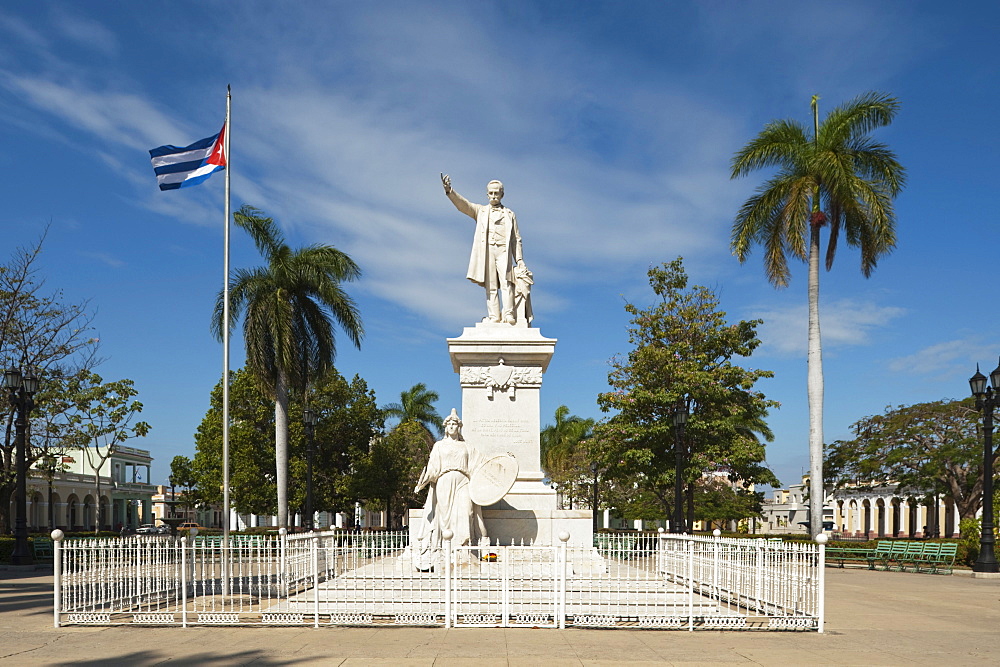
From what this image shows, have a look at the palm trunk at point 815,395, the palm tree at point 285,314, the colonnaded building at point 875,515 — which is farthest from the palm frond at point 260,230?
the colonnaded building at point 875,515

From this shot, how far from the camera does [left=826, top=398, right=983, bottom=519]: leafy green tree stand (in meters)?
34.0

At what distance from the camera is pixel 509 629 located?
10.5m

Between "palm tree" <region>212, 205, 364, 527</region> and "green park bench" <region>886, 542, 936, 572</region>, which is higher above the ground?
"palm tree" <region>212, 205, 364, 527</region>

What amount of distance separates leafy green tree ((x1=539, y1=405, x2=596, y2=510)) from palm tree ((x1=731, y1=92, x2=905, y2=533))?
675 inches

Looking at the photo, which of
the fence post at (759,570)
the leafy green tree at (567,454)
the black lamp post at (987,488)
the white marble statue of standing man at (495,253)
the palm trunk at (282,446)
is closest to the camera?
the fence post at (759,570)

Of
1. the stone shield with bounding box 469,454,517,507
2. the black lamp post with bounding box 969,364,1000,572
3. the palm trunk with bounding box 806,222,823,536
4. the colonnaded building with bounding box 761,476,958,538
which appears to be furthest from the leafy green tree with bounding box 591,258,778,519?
the colonnaded building with bounding box 761,476,958,538

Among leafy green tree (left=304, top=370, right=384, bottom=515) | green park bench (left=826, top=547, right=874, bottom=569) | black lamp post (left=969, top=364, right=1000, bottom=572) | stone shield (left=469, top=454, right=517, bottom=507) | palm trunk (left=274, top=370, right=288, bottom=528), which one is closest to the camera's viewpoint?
stone shield (left=469, top=454, right=517, bottom=507)

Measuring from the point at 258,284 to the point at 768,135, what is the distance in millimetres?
18414

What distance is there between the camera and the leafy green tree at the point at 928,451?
34.0 m

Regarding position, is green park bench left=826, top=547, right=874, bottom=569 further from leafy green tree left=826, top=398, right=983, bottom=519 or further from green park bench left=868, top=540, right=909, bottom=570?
leafy green tree left=826, top=398, right=983, bottom=519

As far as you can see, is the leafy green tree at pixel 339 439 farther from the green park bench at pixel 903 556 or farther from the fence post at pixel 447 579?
the fence post at pixel 447 579

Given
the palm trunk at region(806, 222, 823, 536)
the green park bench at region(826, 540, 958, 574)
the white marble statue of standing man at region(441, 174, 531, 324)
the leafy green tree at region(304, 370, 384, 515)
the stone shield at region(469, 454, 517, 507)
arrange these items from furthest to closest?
the leafy green tree at region(304, 370, 384, 515) < the palm trunk at region(806, 222, 823, 536) < the green park bench at region(826, 540, 958, 574) < the white marble statue of standing man at region(441, 174, 531, 324) < the stone shield at region(469, 454, 517, 507)

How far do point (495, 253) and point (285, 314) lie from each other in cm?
1476

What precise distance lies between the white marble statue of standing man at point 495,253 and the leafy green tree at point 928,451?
23.9 m
